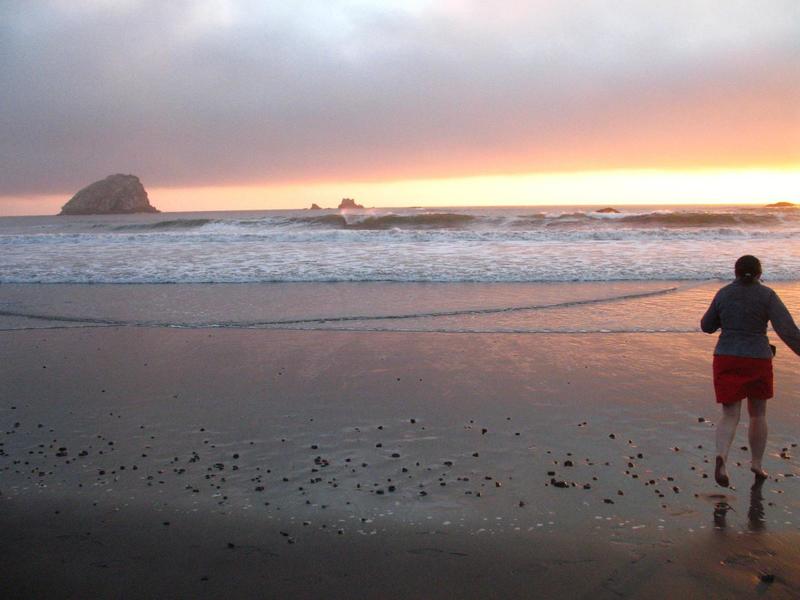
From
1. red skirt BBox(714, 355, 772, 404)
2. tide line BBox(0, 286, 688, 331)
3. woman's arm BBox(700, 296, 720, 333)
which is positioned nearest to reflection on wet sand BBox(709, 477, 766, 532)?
red skirt BBox(714, 355, 772, 404)

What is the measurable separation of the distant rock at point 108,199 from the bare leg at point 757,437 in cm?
13011

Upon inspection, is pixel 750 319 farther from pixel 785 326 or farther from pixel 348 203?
pixel 348 203

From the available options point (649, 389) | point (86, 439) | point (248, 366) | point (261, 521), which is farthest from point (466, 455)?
point (248, 366)

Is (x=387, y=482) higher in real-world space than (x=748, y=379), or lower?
lower

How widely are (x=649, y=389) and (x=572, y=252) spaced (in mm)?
16398

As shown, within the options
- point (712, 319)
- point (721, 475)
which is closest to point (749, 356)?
point (712, 319)

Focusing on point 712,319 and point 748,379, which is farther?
point 712,319

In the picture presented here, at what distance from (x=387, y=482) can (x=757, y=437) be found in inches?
111

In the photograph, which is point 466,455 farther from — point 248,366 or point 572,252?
point 572,252

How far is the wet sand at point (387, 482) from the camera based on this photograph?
3594 mm

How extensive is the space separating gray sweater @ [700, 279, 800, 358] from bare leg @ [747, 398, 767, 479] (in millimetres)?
417

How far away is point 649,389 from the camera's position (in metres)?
7.13

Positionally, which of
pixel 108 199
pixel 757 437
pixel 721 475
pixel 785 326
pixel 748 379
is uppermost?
pixel 108 199

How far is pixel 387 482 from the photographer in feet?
15.7
